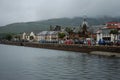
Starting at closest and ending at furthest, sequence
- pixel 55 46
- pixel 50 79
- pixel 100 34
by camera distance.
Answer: pixel 50 79 < pixel 55 46 < pixel 100 34

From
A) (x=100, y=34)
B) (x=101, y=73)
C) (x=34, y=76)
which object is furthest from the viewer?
(x=100, y=34)

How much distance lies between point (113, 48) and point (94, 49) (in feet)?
40.0

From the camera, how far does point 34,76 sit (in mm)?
44281

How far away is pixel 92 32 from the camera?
625 feet

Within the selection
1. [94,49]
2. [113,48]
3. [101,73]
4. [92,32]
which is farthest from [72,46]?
[101,73]

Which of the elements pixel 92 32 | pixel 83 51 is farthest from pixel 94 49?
pixel 92 32

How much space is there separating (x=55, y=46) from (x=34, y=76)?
108 meters

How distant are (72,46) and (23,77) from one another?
3460 inches

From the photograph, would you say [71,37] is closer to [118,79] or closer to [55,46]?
[55,46]

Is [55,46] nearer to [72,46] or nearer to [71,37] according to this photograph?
[72,46]

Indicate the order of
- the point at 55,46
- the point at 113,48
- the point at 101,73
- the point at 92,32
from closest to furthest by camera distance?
the point at 101,73, the point at 113,48, the point at 55,46, the point at 92,32

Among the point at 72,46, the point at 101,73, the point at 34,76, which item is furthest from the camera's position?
the point at 72,46

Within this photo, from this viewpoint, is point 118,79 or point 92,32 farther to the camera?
point 92,32

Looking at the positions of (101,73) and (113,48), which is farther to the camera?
(113,48)
